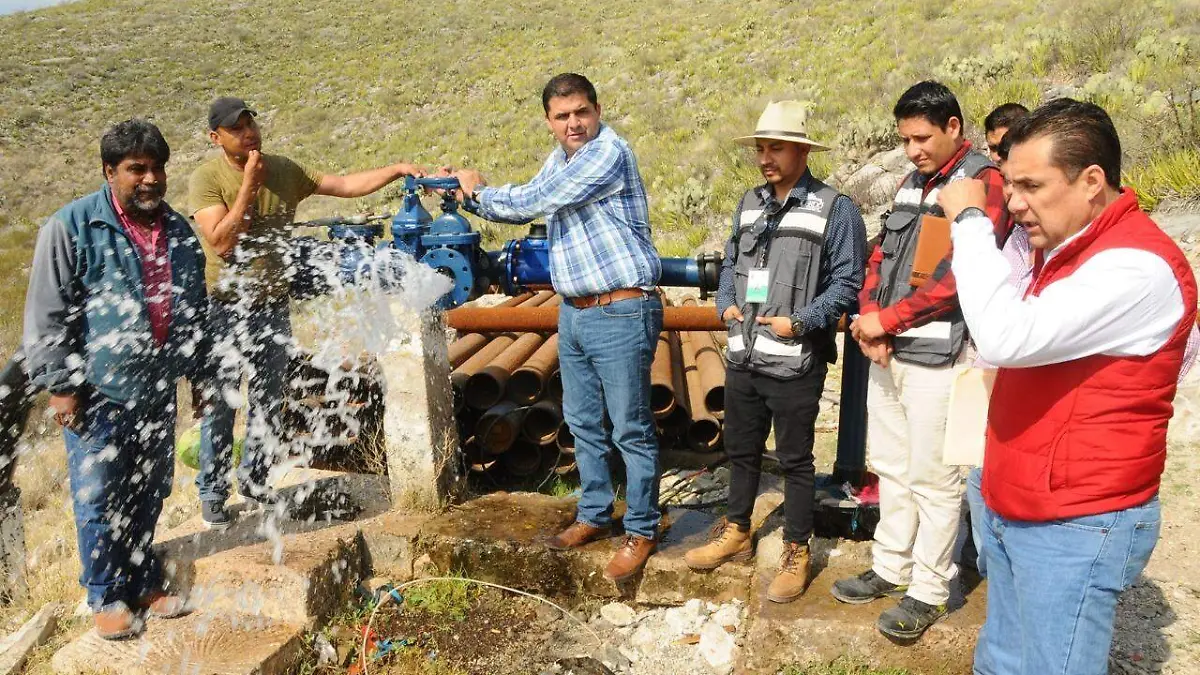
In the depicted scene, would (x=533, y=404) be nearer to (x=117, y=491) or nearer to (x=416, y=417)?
(x=416, y=417)

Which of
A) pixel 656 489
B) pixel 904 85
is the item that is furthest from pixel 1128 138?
pixel 656 489

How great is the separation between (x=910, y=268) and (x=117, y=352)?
3.15 metres

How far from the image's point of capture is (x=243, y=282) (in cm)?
427

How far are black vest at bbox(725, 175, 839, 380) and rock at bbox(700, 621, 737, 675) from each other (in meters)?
1.17

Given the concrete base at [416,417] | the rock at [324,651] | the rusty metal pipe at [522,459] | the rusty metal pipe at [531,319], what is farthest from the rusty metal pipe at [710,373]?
the rock at [324,651]

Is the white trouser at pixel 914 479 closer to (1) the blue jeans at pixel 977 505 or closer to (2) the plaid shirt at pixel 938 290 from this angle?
(2) the plaid shirt at pixel 938 290

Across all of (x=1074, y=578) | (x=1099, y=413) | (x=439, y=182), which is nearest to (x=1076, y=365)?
(x=1099, y=413)

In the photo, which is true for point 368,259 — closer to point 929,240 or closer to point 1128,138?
point 929,240

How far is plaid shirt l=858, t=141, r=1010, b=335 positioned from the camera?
9.16 ft

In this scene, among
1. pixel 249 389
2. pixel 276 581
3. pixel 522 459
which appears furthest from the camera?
pixel 522 459

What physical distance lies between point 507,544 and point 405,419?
861 mm

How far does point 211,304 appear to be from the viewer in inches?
163

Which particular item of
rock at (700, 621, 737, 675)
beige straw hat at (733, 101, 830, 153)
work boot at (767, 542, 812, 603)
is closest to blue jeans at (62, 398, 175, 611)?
rock at (700, 621, 737, 675)

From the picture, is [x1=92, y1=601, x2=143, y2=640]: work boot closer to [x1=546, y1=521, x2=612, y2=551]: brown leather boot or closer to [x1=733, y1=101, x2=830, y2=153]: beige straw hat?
[x1=546, y1=521, x2=612, y2=551]: brown leather boot
